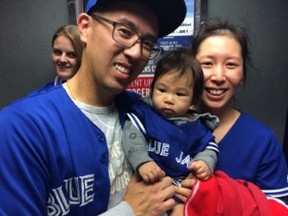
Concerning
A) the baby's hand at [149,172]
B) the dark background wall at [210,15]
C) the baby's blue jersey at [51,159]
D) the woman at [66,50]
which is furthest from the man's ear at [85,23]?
the dark background wall at [210,15]

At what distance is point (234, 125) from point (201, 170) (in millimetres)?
326

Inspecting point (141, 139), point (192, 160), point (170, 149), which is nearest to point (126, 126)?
point (141, 139)

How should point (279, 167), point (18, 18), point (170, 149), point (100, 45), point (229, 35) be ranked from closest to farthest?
point (100, 45) → point (170, 149) → point (279, 167) → point (229, 35) → point (18, 18)

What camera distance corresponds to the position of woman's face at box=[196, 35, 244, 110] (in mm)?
1275

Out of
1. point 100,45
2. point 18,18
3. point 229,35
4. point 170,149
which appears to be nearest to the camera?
point 100,45

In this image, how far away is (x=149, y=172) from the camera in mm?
981

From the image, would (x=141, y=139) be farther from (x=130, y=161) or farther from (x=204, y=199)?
(x=204, y=199)

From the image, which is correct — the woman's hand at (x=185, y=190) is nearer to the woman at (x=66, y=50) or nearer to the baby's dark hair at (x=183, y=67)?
the baby's dark hair at (x=183, y=67)

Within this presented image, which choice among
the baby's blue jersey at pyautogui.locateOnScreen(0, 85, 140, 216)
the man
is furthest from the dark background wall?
the baby's blue jersey at pyautogui.locateOnScreen(0, 85, 140, 216)

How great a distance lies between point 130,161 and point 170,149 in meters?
0.16

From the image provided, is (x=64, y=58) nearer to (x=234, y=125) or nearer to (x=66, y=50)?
(x=66, y=50)

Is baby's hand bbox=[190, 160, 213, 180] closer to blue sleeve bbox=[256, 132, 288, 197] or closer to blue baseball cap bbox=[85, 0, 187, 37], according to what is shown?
blue sleeve bbox=[256, 132, 288, 197]

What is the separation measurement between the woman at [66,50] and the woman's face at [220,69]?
1052 millimetres

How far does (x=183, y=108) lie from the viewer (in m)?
1.17
